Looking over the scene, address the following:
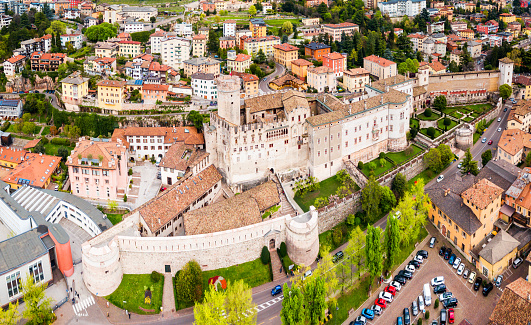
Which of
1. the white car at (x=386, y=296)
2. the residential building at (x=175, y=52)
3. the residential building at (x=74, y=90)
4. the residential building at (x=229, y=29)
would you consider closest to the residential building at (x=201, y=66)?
the residential building at (x=175, y=52)

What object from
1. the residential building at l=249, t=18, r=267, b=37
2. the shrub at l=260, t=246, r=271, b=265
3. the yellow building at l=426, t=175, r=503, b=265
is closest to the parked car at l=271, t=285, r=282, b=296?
the shrub at l=260, t=246, r=271, b=265

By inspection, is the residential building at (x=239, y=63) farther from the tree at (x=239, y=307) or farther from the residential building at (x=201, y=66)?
the tree at (x=239, y=307)

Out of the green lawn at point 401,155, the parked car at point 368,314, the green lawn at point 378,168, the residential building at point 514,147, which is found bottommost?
the parked car at point 368,314

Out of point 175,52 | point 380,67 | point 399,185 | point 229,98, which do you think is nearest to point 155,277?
point 229,98

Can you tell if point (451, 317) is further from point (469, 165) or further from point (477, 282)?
point (469, 165)

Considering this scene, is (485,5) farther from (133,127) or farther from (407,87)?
(133,127)

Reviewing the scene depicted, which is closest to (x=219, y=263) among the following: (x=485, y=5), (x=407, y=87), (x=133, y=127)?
(x=133, y=127)
